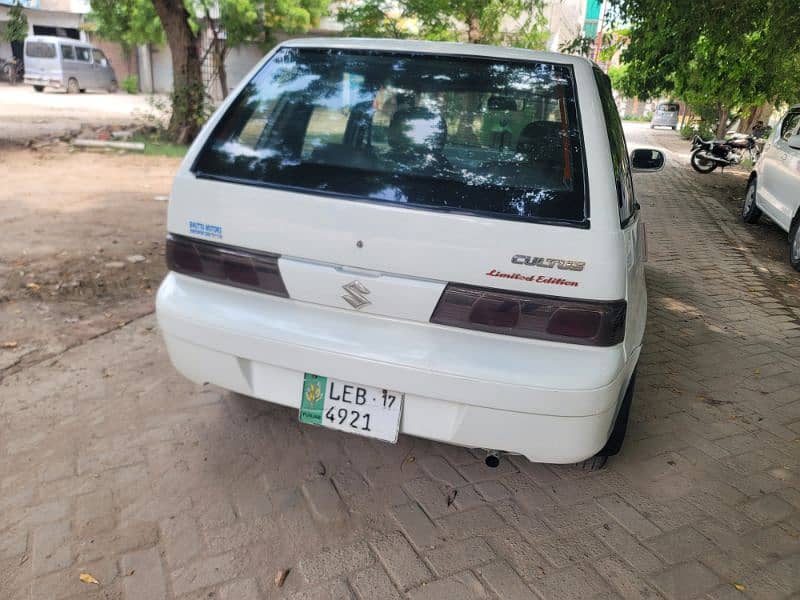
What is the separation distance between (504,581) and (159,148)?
1113 cm

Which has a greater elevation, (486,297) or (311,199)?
(311,199)

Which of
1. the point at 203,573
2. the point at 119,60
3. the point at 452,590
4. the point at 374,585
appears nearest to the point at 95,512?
the point at 203,573

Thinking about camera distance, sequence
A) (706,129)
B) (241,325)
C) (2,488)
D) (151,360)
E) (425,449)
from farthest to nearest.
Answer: (706,129), (151,360), (425,449), (2,488), (241,325)

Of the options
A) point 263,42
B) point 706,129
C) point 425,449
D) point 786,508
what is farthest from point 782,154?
point 263,42

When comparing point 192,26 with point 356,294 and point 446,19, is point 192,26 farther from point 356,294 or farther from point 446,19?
point 356,294

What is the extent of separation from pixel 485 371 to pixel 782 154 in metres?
7.35

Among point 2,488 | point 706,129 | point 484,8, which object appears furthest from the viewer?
point 706,129

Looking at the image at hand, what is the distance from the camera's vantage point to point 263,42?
23859 mm

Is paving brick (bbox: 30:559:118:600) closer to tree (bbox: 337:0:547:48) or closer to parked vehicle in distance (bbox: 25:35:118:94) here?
tree (bbox: 337:0:547:48)

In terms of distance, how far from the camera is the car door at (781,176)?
279 inches

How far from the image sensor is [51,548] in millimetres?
2182

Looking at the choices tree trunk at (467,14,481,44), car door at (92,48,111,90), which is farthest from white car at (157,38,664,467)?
car door at (92,48,111,90)

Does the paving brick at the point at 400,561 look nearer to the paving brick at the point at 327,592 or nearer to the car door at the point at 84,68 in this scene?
the paving brick at the point at 327,592

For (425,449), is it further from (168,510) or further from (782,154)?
(782,154)
